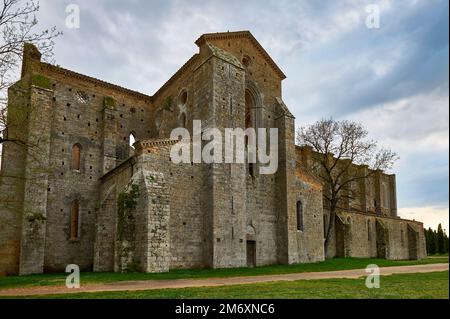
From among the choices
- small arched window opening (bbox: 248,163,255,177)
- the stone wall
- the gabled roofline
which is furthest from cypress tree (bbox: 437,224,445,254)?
small arched window opening (bbox: 248,163,255,177)

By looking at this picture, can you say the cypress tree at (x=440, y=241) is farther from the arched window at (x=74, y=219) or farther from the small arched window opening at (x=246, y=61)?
the arched window at (x=74, y=219)

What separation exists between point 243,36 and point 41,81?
13.5 meters

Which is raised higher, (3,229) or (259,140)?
(259,140)

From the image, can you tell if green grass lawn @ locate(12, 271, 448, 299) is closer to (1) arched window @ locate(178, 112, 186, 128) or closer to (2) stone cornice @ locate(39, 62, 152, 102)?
(1) arched window @ locate(178, 112, 186, 128)

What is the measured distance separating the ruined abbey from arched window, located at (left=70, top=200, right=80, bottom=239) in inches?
2.8

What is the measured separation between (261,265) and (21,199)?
48.8 ft

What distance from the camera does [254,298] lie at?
10258mm

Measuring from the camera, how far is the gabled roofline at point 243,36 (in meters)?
25.7

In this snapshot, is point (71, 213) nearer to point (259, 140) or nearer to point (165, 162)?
point (165, 162)

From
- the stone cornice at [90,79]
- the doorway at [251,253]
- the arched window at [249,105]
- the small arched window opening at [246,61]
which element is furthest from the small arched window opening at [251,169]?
the stone cornice at [90,79]

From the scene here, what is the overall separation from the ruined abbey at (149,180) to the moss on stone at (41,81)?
7 centimetres
